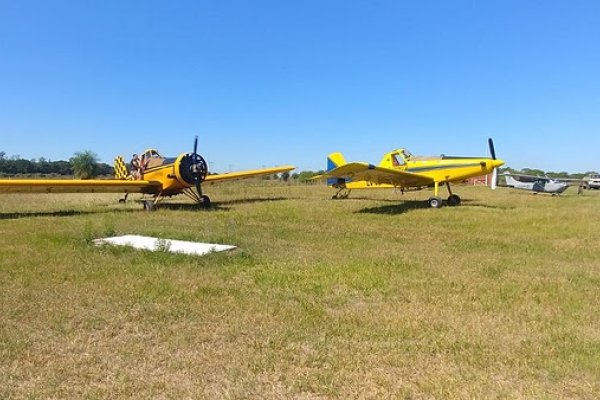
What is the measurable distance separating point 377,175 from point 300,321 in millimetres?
11866

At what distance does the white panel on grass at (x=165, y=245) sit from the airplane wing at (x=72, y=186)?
20.6 feet

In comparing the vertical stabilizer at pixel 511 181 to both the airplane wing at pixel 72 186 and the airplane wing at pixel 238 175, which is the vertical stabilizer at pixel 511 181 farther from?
the airplane wing at pixel 72 186

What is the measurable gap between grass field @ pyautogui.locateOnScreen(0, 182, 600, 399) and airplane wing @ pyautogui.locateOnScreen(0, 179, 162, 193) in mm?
5575

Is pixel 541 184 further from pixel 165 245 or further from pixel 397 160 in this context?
pixel 165 245

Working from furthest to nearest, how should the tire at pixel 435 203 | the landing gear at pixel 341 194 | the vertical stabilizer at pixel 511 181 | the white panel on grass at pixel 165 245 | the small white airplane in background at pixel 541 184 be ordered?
1. the vertical stabilizer at pixel 511 181
2. the small white airplane in background at pixel 541 184
3. the landing gear at pixel 341 194
4. the tire at pixel 435 203
5. the white panel on grass at pixel 165 245

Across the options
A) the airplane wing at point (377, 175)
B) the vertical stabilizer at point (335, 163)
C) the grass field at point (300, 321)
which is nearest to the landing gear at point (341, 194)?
the vertical stabilizer at point (335, 163)

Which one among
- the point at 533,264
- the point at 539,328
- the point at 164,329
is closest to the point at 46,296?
the point at 164,329

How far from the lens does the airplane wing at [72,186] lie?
12539 mm

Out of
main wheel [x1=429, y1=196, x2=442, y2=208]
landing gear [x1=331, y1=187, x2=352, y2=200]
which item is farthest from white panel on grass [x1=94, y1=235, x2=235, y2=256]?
landing gear [x1=331, y1=187, x2=352, y2=200]

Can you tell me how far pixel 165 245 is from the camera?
714cm

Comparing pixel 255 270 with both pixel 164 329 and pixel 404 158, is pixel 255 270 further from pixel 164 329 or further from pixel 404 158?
pixel 404 158

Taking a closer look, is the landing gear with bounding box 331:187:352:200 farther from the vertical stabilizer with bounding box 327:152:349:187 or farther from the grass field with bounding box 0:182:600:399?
the grass field with bounding box 0:182:600:399

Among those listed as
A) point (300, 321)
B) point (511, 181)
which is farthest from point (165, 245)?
point (511, 181)

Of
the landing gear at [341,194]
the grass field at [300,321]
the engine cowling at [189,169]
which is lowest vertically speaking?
the grass field at [300,321]
